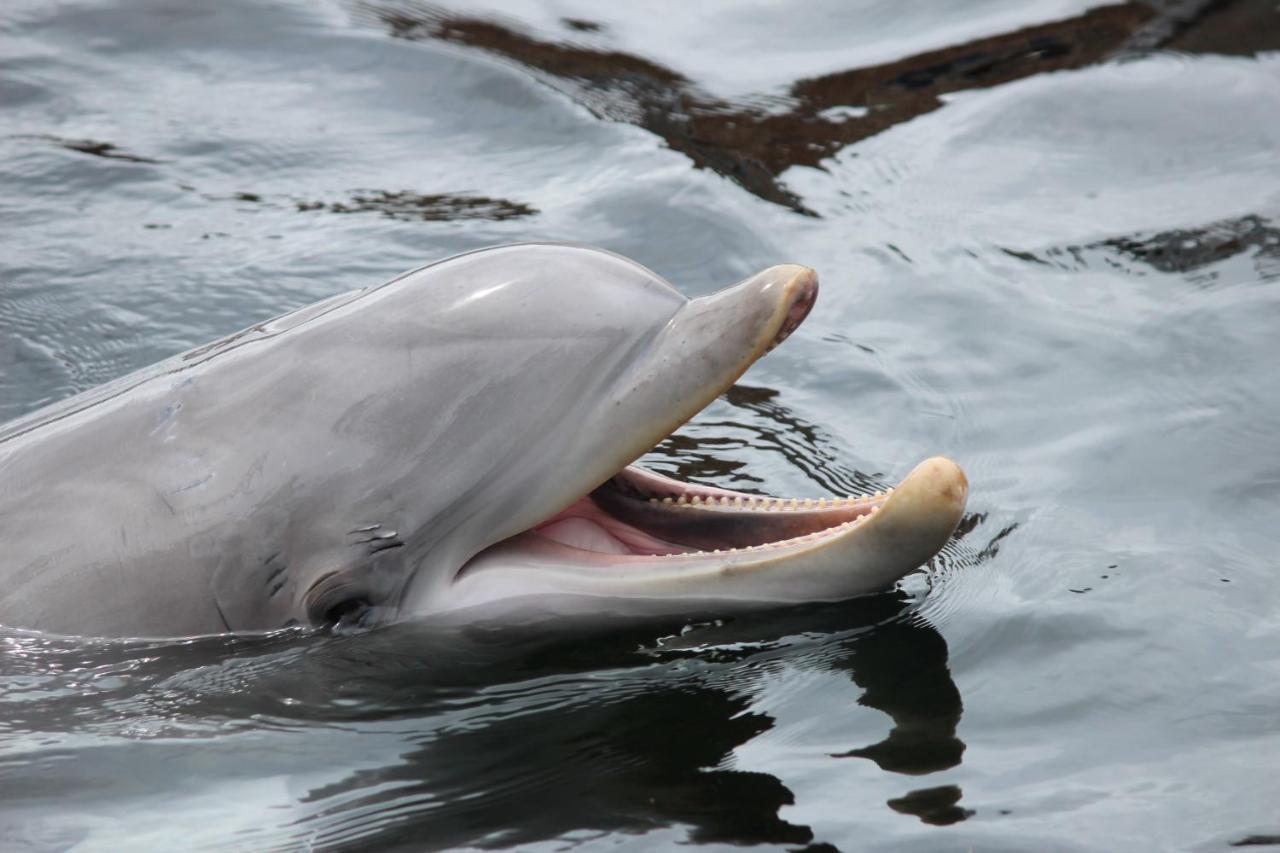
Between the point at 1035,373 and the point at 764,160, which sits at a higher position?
the point at 764,160

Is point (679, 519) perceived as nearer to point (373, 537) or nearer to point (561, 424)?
point (561, 424)

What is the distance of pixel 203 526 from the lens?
480cm

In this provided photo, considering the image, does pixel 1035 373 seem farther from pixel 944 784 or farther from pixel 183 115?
pixel 183 115

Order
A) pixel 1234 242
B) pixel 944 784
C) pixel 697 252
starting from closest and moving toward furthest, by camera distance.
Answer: pixel 944 784 → pixel 1234 242 → pixel 697 252

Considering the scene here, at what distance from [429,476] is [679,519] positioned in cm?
81

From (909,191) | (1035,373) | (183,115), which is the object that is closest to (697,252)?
(909,191)

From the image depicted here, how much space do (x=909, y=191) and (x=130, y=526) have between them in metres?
5.40

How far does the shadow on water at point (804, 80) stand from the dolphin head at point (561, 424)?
4.74 metres

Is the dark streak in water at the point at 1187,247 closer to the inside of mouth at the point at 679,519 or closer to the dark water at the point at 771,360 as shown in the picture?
the dark water at the point at 771,360

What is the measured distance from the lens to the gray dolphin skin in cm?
471

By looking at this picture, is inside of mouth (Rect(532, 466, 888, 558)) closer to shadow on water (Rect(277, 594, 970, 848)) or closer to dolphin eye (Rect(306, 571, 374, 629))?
shadow on water (Rect(277, 594, 970, 848))

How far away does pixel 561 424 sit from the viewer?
4.72 m

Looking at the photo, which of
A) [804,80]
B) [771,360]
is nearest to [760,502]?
[771,360]

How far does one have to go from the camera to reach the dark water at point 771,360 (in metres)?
4.33
